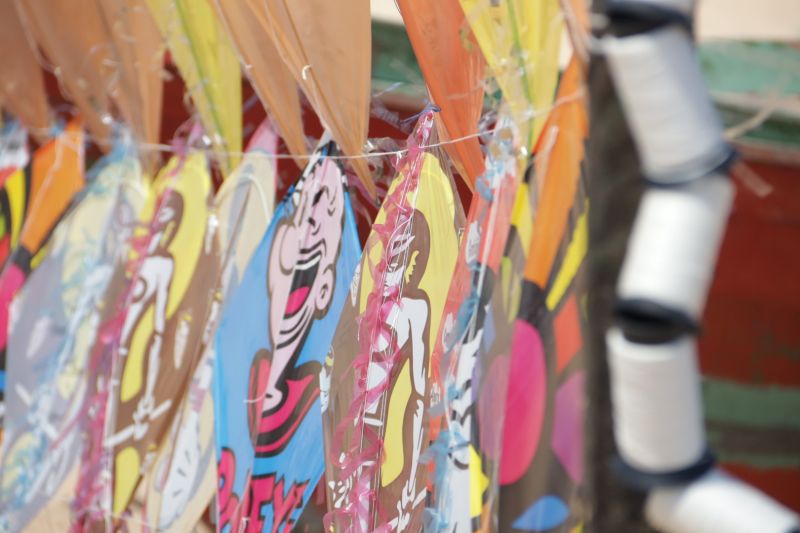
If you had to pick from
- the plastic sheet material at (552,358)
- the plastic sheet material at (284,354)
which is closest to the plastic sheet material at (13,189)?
the plastic sheet material at (284,354)

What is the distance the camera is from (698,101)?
1.95 feet

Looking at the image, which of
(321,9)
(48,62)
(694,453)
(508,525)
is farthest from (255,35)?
(694,453)

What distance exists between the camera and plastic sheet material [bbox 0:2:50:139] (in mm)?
1892

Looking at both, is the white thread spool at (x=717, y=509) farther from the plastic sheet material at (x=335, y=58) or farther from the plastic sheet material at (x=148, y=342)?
the plastic sheet material at (x=148, y=342)

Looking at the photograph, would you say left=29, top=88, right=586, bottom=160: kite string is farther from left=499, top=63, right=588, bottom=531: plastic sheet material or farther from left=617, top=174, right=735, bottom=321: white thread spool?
left=617, top=174, right=735, bottom=321: white thread spool

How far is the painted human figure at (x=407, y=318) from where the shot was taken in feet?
3.55

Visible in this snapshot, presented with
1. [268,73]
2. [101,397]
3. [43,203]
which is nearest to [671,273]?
[268,73]

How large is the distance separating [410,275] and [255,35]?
1.54ft

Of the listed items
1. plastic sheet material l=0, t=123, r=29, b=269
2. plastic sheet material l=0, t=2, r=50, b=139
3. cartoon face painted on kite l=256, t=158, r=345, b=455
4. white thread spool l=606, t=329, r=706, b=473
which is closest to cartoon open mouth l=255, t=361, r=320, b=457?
cartoon face painted on kite l=256, t=158, r=345, b=455

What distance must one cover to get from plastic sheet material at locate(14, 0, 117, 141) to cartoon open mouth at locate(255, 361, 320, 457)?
734 millimetres

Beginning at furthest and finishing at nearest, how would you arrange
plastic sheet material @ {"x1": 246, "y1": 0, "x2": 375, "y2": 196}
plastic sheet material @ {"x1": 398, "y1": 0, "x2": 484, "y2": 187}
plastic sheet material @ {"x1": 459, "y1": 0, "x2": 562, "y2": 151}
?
1. plastic sheet material @ {"x1": 246, "y1": 0, "x2": 375, "y2": 196}
2. plastic sheet material @ {"x1": 398, "y1": 0, "x2": 484, "y2": 187}
3. plastic sheet material @ {"x1": 459, "y1": 0, "x2": 562, "y2": 151}

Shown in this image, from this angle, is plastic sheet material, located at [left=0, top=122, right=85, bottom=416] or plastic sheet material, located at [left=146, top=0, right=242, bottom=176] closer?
plastic sheet material, located at [left=146, top=0, right=242, bottom=176]

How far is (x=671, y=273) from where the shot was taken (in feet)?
1.89

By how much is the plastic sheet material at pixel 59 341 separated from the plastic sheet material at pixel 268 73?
40 centimetres
